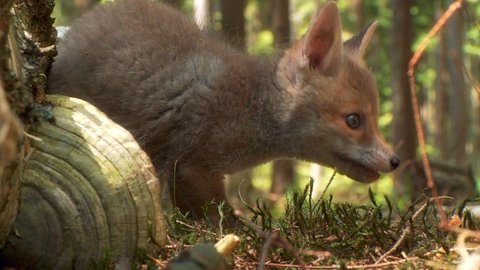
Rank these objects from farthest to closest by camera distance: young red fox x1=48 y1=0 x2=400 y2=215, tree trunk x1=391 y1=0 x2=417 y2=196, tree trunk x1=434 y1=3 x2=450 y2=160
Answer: tree trunk x1=434 y1=3 x2=450 y2=160 < tree trunk x1=391 y1=0 x2=417 y2=196 < young red fox x1=48 y1=0 x2=400 y2=215

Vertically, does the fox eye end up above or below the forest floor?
above

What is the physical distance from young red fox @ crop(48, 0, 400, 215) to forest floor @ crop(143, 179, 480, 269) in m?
0.99

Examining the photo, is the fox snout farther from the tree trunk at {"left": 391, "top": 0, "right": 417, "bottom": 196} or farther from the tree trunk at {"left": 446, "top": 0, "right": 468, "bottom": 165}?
the tree trunk at {"left": 446, "top": 0, "right": 468, "bottom": 165}

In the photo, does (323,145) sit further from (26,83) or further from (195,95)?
(26,83)

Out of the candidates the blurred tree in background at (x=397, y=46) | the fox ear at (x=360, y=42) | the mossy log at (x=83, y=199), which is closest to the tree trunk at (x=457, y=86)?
the blurred tree in background at (x=397, y=46)

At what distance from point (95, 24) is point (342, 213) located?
9.36ft

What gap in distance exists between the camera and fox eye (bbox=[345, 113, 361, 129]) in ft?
21.4

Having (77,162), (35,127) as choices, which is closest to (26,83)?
(35,127)

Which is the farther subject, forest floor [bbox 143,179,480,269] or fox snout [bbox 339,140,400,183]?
fox snout [bbox 339,140,400,183]

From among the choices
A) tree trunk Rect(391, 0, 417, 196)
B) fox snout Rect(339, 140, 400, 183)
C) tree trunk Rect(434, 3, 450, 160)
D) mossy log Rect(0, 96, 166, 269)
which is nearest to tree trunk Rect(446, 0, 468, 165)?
tree trunk Rect(434, 3, 450, 160)

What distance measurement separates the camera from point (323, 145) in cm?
661

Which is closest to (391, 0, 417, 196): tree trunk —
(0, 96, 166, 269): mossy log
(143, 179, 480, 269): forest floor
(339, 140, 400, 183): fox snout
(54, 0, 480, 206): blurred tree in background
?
(54, 0, 480, 206): blurred tree in background

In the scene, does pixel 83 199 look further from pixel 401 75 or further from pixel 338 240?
pixel 401 75

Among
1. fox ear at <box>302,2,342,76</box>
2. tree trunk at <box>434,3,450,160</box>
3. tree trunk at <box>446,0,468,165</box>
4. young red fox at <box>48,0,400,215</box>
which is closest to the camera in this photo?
young red fox at <box>48,0,400,215</box>
